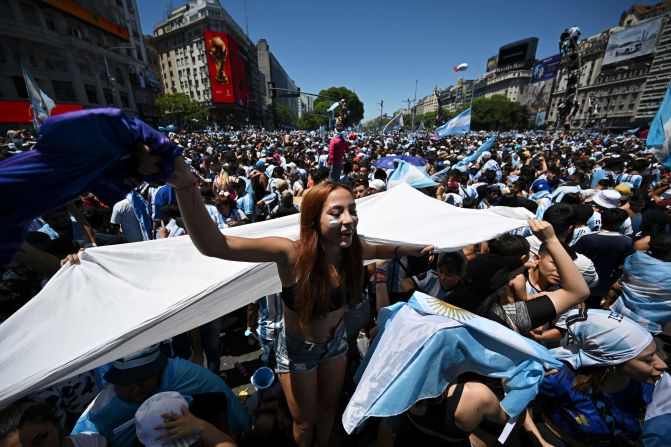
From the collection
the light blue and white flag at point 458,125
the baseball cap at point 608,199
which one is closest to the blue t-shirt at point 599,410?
the baseball cap at point 608,199

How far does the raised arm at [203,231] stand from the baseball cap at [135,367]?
99 centimetres

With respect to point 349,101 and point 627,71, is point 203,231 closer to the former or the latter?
point 627,71

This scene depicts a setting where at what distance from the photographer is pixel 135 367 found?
5.57 feet

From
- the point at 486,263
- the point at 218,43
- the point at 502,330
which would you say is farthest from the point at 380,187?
the point at 218,43

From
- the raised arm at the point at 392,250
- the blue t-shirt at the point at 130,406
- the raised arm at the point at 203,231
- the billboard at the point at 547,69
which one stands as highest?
the billboard at the point at 547,69

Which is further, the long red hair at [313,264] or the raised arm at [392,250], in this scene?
the raised arm at [392,250]

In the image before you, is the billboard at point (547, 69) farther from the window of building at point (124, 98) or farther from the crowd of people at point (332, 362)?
the window of building at point (124, 98)

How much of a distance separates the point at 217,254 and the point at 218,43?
245 ft

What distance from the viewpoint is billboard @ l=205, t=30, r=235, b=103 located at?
59312 mm

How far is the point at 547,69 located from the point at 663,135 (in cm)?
8590

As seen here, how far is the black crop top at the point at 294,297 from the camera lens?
1.76 meters

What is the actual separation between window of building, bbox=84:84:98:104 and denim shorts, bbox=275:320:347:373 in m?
51.5

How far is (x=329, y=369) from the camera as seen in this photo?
2.01 metres

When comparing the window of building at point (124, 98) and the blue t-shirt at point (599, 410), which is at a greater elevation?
the window of building at point (124, 98)
